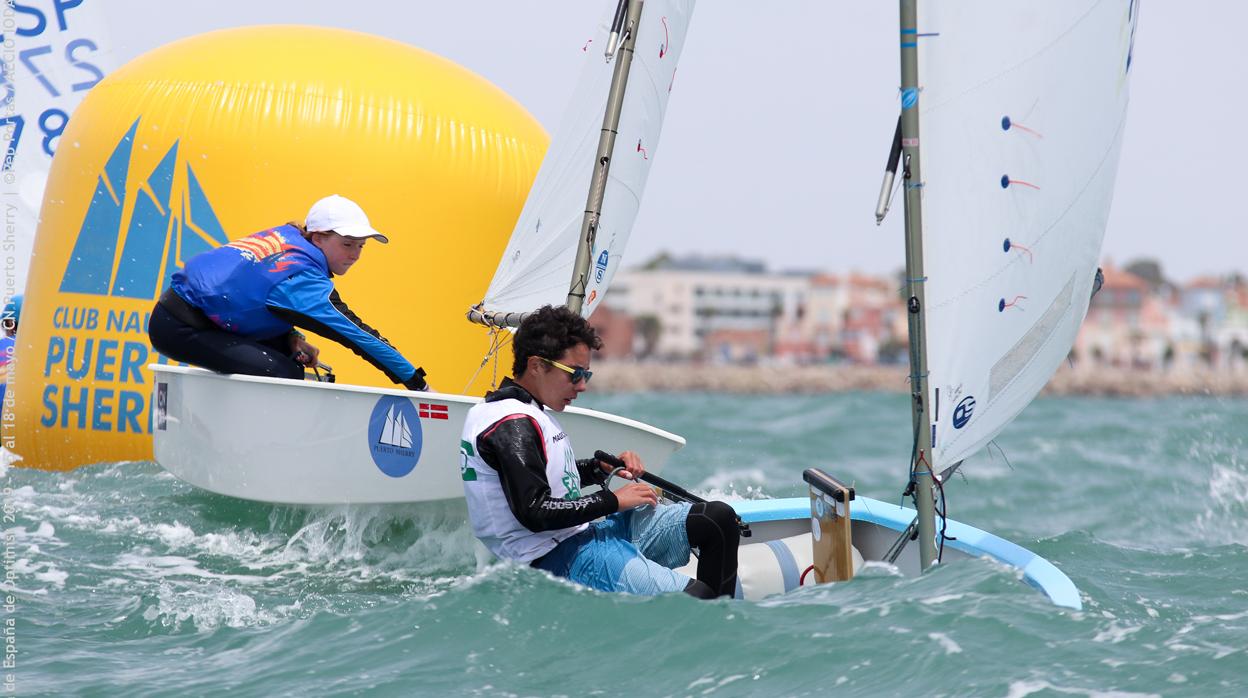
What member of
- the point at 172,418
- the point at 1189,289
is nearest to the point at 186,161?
the point at 172,418

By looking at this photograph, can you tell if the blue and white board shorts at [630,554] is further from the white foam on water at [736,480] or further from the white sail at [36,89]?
the white sail at [36,89]

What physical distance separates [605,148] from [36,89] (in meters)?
5.21

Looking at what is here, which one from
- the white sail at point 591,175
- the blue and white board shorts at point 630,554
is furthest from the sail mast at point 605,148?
the blue and white board shorts at point 630,554

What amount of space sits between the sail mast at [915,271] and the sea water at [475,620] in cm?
25

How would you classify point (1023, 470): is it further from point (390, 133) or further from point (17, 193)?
point (17, 193)

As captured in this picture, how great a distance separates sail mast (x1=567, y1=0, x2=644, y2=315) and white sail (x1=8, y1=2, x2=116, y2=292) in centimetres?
490

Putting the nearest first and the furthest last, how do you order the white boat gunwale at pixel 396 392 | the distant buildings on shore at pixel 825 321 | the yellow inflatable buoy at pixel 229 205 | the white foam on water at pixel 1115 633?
the white foam on water at pixel 1115 633 → the white boat gunwale at pixel 396 392 → the yellow inflatable buoy at pixel 229 205 → the distant buildings on shore at pixel 825 321

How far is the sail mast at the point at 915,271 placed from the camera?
3.69 metres

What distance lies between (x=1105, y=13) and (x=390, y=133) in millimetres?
4014

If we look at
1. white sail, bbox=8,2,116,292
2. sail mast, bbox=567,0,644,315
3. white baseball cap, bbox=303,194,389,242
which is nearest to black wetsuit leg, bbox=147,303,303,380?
white baseball cap, bbox=303,194,389,242

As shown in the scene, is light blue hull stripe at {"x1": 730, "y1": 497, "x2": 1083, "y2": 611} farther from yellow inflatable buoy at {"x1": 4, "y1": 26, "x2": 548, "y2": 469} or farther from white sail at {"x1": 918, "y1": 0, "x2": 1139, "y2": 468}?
yellow inflatable buoy at {"x1": 4, "y1": 26, "x2": 548, "y2": 469}

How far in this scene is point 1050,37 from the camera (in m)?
3.77

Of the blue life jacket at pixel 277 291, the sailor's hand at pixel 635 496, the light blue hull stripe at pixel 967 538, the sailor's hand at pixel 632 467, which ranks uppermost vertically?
the blue life jacket at pixel 277 291

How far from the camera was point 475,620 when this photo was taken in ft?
12.0
